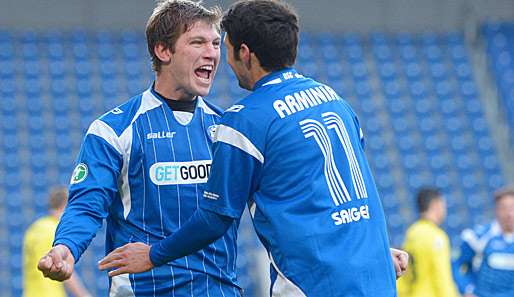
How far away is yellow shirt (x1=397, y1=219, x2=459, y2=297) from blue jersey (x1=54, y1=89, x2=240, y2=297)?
6.65m

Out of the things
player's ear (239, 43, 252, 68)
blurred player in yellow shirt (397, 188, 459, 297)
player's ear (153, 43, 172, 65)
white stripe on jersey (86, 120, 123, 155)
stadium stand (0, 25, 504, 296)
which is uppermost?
stadium stand (0, 25, 504, 296)

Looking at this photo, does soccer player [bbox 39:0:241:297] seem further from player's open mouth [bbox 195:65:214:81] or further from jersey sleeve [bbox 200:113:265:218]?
jersey sleeve [bbox 200:113:265:218]

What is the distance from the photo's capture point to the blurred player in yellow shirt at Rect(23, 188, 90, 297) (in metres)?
10.6

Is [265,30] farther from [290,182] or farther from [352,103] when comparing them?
[352,103]

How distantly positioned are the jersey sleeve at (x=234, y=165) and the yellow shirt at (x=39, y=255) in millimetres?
6807

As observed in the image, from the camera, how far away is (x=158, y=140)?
4727 millimetres

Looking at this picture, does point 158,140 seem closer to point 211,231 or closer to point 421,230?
point 211,231

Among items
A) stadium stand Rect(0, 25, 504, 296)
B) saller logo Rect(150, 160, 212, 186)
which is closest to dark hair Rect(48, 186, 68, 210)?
stadium stand Rect(0, 25, 504, 296)

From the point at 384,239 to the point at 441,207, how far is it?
7.67 meters

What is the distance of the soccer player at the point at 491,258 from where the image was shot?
34.3 ft

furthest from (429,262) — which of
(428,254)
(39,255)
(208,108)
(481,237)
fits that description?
(208,108)

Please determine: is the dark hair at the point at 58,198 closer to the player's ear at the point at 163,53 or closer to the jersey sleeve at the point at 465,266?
the jersey sleeve at the point at 465,266

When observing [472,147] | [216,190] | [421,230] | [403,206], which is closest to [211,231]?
[216,190]

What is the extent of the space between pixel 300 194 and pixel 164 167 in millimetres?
911
